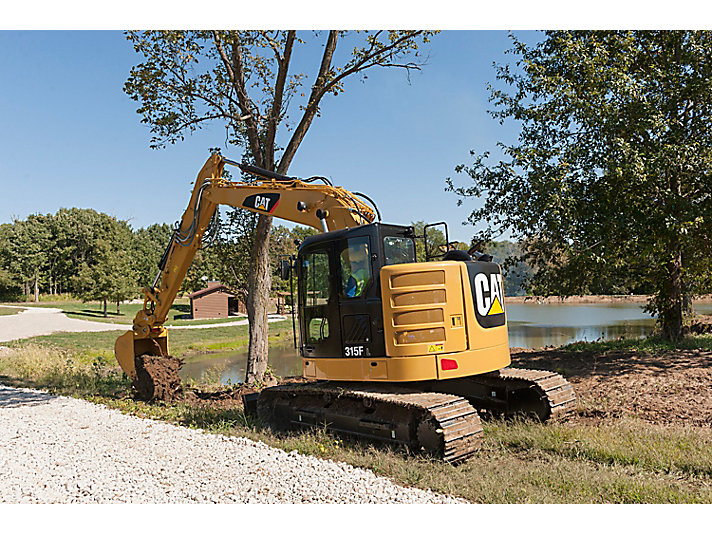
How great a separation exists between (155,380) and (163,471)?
496 cm

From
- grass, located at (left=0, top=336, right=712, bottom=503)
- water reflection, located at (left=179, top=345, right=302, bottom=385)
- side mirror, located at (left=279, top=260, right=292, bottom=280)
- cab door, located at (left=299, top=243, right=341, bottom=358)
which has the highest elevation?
side mirror, located at (left=279, top=260, right=292, bottom=280)

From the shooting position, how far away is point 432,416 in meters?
6.13

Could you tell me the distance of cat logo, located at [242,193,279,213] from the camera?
352 inches

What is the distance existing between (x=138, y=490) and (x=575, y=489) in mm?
4128

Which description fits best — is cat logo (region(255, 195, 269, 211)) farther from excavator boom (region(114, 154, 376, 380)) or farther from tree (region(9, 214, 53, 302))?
tree (region(9, 214, 53, 302))

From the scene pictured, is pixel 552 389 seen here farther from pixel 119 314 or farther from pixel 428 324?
pixel 119 314

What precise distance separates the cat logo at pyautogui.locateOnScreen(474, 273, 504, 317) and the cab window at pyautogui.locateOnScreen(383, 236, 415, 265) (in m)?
0.95

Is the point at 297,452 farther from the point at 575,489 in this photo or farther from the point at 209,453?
the point at 575,489

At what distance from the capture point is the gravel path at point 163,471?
522 cm

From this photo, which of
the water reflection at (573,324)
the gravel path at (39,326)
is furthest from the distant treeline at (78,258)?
the water reflection at (573,324)

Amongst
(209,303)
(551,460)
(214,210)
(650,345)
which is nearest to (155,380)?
(214,210)

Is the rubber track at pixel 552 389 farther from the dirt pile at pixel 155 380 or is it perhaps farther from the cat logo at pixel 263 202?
the dirt pile at pixel 155 380

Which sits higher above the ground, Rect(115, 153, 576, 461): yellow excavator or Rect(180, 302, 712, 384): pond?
Rect(115, 153, 576, 461): yellow excavator

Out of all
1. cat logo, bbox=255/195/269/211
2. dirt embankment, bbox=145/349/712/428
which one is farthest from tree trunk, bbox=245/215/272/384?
cat logo, bbox=255/195/269/211
